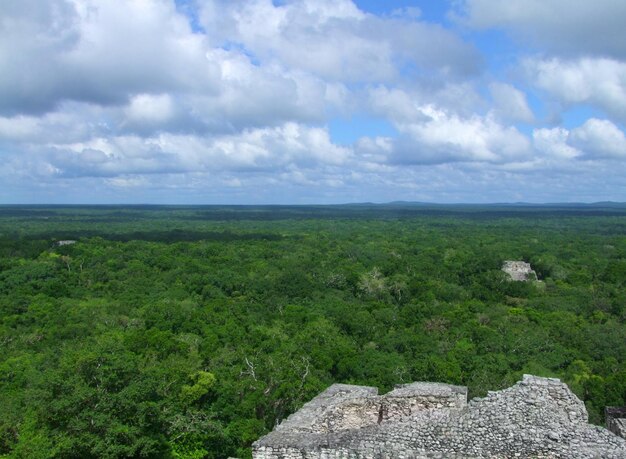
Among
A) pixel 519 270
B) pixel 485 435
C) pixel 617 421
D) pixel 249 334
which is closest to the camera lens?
pixel 485 435

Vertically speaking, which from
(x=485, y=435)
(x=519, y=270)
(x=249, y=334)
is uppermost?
(x=485, y=435)

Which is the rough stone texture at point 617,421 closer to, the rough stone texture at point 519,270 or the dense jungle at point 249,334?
the dense jungle at point 249,334

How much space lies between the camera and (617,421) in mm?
9438

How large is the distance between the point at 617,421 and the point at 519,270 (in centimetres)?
4073

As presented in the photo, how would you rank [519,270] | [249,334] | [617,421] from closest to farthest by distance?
1. [617,421]
2. [249,334]
3. [519,270]

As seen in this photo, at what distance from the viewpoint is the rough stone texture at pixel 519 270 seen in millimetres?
46147

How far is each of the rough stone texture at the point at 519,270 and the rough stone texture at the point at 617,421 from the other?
35.6 meters

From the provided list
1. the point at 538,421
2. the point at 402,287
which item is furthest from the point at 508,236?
the point at 538,421

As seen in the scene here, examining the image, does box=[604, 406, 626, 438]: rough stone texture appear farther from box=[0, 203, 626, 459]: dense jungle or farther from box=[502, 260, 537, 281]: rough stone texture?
box=[502, 260, 537, 281]: rough stone texture

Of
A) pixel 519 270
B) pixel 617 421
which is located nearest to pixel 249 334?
pixel 617 421

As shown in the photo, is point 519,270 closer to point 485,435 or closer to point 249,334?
point 249,334

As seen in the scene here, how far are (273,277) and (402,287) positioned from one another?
32.1 ft

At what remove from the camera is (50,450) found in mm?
10773

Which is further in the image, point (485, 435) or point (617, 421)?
point (617, 421)
